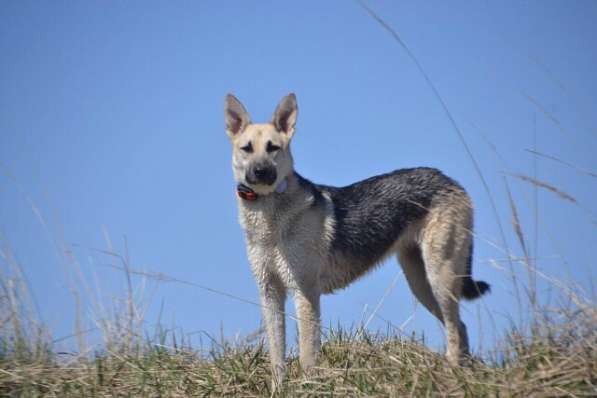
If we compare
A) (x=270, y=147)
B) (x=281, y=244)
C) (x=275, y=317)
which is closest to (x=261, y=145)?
(x=270, y=147)

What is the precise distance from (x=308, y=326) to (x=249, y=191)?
132cm

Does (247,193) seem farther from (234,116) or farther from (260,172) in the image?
(234,116)

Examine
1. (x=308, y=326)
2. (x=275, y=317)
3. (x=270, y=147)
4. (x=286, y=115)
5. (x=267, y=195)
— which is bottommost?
(x=308, y=326)

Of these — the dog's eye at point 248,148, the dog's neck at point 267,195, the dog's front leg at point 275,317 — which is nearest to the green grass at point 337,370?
the dog's front leg at point 275,317

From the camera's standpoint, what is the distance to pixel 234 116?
6.64 meters

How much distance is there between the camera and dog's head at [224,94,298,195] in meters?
6.08

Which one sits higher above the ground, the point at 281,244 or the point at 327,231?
the point at 327,231

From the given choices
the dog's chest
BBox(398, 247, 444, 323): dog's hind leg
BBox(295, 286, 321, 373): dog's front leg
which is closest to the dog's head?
the dog's chest

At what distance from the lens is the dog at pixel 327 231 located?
614cm

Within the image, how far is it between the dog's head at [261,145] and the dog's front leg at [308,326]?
982mm

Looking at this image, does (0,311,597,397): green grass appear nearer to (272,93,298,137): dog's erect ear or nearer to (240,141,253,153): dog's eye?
(240,141,253,153): dog's eye

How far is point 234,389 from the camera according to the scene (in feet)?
16.0

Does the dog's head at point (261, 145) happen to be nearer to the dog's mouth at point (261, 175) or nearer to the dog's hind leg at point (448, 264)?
the dog's mouth at point (261, 175)

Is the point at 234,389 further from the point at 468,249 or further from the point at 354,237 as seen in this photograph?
the point at 468,249
